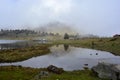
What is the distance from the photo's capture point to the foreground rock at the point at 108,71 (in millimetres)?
36531

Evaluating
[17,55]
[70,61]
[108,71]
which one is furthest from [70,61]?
[108,71]

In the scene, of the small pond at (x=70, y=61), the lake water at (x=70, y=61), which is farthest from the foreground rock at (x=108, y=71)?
the lake water at (x=70, y=61)

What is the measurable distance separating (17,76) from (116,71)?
18814mm

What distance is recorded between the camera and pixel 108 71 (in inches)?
1531

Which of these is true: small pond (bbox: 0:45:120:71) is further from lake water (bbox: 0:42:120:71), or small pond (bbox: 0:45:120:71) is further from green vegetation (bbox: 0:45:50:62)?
green vegetation (bbox: 0:45:50:62)

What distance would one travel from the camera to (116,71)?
36.3m

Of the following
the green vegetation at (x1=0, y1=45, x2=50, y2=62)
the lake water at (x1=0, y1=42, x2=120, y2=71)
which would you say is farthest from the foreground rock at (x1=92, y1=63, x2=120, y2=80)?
the green vegetation at (x1=0, y1=45, x2=50, y2=62)

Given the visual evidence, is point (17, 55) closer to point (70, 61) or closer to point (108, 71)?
point (70, 61)

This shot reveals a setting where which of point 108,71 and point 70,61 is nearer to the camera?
point 108,71

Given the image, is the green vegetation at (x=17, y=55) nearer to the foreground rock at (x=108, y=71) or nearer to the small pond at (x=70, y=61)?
the small pond at (x=70, y=61)

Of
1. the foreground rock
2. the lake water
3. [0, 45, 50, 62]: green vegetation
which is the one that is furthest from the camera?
[0, 45, 50, 62]: green vegetation

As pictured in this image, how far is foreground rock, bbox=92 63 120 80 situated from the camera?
36531mm

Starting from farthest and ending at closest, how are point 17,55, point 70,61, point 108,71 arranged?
1. point 17,55
2. point 70,61
3. point 108,71

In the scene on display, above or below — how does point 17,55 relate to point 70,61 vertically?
above
